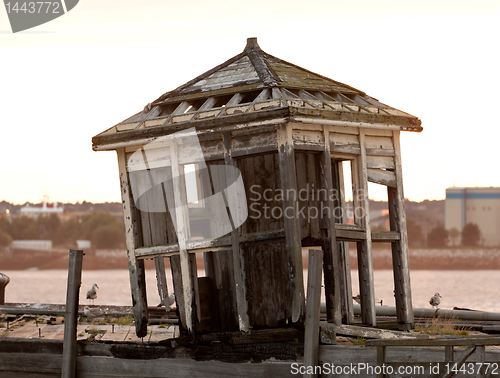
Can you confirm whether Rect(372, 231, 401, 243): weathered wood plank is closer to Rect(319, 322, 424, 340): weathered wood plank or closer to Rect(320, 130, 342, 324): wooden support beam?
Rect(320, 130, 342, 324): wooden support beam

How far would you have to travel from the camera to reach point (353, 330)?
898 cm

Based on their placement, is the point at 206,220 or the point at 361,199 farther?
the point at 206,220

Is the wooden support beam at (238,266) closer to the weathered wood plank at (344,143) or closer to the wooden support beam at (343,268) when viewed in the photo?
the weathered wood plank at (344,143)

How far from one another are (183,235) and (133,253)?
961mm

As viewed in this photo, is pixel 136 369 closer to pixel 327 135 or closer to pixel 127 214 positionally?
pixel 127 214

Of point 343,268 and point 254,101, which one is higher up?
point 254,101

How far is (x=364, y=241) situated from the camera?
963cm

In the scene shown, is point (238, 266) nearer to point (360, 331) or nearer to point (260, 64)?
point (360, 331)

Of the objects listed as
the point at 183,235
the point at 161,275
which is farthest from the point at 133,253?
the point at 161,275

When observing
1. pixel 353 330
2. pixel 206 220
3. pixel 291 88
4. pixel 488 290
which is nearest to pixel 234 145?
pixel 291 88

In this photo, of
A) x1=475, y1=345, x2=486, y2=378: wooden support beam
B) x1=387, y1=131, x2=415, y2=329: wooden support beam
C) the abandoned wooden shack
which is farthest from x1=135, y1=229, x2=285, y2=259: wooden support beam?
x1=475, y1=345, x2=486, y2=378: wooden support beam

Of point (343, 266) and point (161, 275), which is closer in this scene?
point (343, 266)

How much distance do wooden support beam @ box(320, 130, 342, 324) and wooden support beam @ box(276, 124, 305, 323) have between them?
0.64m

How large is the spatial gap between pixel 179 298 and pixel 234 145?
252 centimetres
